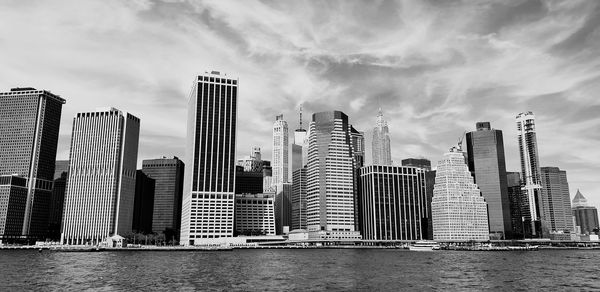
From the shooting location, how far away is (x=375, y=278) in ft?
359

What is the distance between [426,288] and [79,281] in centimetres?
6866

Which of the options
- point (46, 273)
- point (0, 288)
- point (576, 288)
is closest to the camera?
point (0, 288)

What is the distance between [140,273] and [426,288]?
6769 cm

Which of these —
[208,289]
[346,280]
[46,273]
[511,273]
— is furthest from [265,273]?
[511,273]

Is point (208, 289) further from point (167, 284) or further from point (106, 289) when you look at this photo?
point (106, 289)

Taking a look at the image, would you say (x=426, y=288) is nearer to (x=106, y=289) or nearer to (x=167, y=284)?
(x=167, y=284)

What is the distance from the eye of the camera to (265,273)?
122 meters

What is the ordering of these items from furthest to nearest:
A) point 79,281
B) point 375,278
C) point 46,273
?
point 46,273, point 375,278, point 79,281

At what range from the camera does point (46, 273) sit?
11881cm

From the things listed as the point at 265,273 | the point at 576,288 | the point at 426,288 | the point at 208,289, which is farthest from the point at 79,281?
the point at 576,288

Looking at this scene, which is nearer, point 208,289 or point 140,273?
point 208,289

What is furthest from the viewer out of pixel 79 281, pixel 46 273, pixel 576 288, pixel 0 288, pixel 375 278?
pixel 46 273

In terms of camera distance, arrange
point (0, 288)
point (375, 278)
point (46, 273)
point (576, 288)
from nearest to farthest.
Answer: point (0, 288) → point (576, 288) → point (375, 278) → point (46, 273)

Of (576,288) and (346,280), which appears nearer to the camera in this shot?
(576,288)
